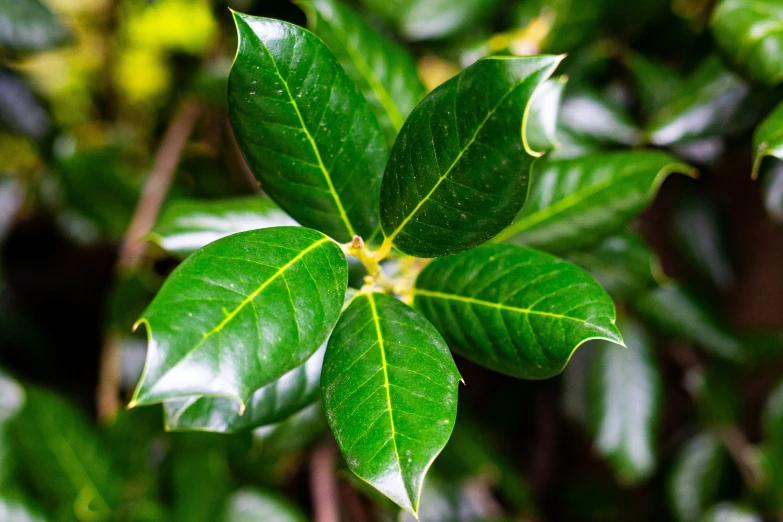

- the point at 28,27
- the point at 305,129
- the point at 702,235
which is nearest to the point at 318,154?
the point at 305,129

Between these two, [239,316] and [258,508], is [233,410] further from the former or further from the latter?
[258,508]

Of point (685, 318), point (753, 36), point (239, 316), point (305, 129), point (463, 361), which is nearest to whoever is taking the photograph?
point (239, 316)

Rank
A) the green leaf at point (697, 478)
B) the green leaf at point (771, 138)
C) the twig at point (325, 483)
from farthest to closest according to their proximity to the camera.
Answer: the green leaf at point (697, 478) → the twig at point (325, 483) → the green leaf at point (771, 138)

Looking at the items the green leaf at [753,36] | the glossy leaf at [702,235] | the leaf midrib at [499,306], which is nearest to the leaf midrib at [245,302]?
the leaf midrib at [499,306]

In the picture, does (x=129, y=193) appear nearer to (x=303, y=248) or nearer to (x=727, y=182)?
(x=303, y=248)

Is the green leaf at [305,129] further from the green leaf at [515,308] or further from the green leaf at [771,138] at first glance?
the green leaf at [771,138]

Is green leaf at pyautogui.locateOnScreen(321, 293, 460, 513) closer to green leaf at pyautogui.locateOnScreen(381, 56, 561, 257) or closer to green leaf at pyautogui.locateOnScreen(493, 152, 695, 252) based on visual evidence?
green leaf at pyautogui.locateOnScreen(381, 56, 561, 257)

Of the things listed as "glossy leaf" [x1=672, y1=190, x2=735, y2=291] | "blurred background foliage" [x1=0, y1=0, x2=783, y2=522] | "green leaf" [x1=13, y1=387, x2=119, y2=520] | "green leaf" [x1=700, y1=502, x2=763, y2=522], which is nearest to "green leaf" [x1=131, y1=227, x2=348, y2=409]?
"blurred background foliage" [x1=0, y1=0, x2=783, y2=522]
